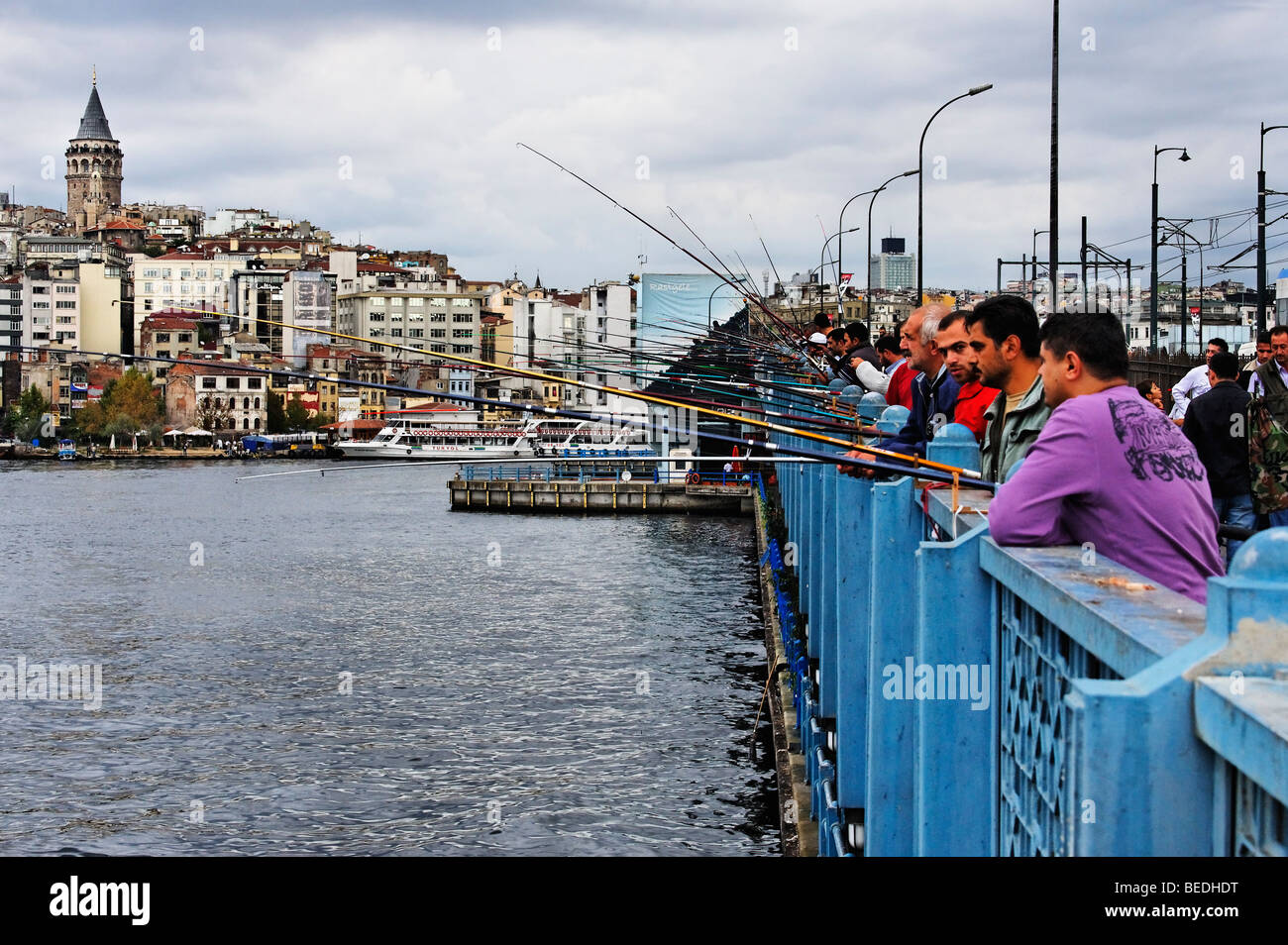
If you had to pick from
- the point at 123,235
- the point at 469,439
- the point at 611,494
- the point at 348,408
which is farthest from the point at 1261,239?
the point at 123,235

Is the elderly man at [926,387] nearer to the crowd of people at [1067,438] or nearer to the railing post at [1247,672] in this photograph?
the crowd of people at [1067,438]

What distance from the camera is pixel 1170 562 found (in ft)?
9.34

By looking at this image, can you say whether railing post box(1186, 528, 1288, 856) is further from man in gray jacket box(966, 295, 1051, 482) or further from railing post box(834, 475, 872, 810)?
railing post box(834, 475, 872, 810)

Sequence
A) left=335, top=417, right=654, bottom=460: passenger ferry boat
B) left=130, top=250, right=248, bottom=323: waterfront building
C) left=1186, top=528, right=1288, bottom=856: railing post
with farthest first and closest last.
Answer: left=130, top=250, right=248, bottom=323: waterfront building
left=335, top=417, right=654, bottom=460: passenger ferry boat
left=1186, top=528, right=1288, bottom=856: railing post

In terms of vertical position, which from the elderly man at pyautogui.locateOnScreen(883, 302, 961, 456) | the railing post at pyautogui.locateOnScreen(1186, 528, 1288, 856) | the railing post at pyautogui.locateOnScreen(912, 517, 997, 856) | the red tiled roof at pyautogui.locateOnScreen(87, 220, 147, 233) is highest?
the red tiled roof at pyautogui.locateOnScreen(87, 220, 147, 233)

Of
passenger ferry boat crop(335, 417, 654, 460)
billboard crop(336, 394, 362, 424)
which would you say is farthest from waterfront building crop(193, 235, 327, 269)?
passenger ferry boat crop(335, 417, 654, 460)

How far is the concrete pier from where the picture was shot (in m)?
59.4

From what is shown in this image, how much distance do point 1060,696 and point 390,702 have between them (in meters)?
20.5

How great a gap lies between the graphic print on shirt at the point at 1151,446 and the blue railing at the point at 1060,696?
11.1 inches

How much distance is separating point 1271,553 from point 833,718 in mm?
7105

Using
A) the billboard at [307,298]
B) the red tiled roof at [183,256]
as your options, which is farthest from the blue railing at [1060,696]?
the red tiled roof at [183,256]

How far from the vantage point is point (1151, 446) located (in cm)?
290

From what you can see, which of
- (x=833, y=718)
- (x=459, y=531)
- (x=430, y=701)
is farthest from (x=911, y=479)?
(x=459, y=531)

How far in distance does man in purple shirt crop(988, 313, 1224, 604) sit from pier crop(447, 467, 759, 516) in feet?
179
